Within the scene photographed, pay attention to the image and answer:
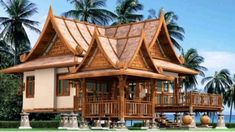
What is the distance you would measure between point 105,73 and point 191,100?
784 cm

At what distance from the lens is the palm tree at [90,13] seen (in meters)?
50.3

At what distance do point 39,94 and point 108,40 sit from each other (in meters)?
7.44

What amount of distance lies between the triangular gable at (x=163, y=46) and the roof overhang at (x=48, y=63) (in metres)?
5.43

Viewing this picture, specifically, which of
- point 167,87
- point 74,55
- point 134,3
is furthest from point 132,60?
point 134,3

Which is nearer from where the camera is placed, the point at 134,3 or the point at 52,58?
the point at 52,58

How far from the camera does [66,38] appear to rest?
31.1 meters

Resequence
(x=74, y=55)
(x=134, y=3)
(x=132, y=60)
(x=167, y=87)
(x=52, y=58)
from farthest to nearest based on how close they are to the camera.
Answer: (x=134, y=3) < (x=167, y=87) < (x=52, y=58) < (x=74, y=55) < (x=132, y=60)

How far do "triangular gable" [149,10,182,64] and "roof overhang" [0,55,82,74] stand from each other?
5.43 m

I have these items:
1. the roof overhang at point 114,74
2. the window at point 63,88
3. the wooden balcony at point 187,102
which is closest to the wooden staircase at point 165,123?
the wooden balcony at point 187,102

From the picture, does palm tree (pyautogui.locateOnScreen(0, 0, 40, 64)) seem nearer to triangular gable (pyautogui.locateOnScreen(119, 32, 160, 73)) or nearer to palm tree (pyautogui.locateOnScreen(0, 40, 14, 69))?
palm tree (pyautogui.locateOnScreen(0, 40, 14, 69))

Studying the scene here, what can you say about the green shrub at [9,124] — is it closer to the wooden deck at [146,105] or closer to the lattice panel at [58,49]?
the lattice panel at [58,49]

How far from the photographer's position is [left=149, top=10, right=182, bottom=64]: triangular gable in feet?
107

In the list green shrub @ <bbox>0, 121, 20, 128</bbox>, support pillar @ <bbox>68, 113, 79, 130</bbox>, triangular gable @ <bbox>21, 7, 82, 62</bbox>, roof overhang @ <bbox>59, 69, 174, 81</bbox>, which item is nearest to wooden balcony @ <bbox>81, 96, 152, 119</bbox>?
support pillar @ <bbox>68, 113, 79, 130</bbox>

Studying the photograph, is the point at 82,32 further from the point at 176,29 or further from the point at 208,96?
the point at 176,29
